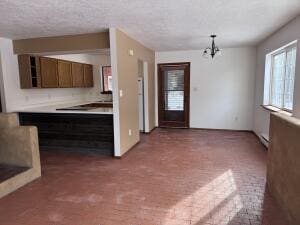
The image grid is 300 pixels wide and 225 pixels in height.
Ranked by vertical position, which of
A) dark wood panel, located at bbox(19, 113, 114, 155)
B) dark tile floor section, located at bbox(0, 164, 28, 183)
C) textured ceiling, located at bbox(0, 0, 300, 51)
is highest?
textured ceiling, located at bbox(0, 0, 300, 51)

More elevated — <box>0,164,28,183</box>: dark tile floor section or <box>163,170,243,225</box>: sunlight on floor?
<box>0,164,28,183</box>: dark tile floor section

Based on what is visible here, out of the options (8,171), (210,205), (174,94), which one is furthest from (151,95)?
(210,205)

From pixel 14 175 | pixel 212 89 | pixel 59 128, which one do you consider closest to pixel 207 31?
pixel 212 89

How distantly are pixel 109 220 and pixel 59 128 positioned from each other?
277 centimetres

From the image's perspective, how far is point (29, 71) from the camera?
4477mm

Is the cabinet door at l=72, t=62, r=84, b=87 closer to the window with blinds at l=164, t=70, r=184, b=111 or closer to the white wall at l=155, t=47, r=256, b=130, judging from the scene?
the white wall at l=155, t=47, r=256, b=130

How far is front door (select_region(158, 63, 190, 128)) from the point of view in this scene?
6311 millimetres

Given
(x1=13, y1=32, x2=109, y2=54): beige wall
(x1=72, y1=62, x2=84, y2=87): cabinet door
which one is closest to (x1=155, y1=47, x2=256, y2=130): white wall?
(x1=72, y1=62, x2=84, y2=87): cabinet door

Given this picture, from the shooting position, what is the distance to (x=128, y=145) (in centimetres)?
438

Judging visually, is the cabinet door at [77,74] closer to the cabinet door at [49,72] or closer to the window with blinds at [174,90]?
the cabinet door at [49,72]

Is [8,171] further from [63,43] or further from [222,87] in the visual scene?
[222,87]

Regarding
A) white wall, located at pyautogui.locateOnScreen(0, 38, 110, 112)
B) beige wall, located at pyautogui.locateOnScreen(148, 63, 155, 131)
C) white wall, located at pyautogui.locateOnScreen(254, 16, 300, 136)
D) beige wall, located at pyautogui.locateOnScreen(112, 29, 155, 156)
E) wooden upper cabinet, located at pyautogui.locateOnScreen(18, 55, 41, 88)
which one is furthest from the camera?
beige wall, located at pyautogui.locateOnScreen(148, 63, 155, 131)

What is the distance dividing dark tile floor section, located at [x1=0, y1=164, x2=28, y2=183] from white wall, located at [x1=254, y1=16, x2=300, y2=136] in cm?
403

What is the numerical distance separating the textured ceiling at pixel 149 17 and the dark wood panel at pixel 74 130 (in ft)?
5.23
